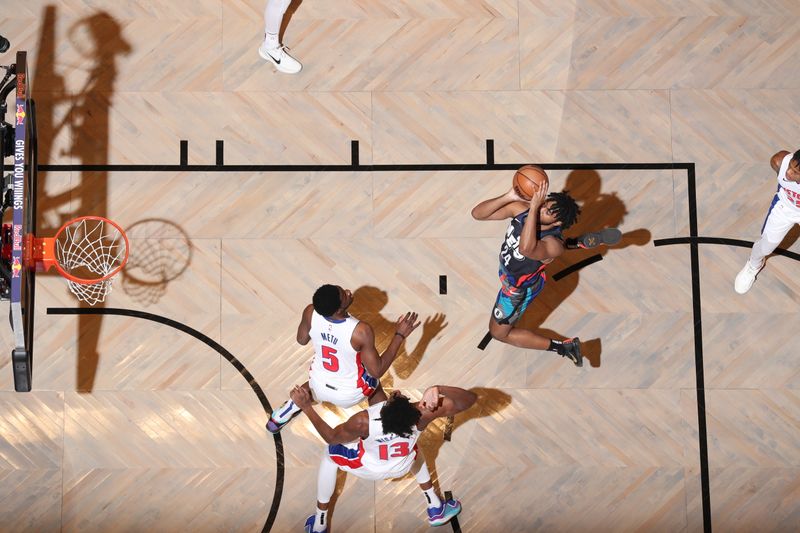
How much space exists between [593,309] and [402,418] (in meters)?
2.27

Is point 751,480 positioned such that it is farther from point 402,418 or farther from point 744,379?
point 402,418

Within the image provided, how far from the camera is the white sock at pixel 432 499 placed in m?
5.68

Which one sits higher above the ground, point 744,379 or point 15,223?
point 15,223

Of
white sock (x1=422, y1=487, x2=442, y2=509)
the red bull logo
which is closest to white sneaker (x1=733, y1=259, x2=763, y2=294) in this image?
white sock (x1=422, y1=487, x2=442, y2=509)

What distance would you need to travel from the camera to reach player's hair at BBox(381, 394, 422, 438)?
15.3 ft

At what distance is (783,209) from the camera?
5.54 meters

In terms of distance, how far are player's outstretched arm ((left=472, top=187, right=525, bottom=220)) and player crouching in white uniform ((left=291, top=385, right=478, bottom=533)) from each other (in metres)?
1.23

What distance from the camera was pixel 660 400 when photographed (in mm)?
6105

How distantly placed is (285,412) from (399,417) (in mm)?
1478

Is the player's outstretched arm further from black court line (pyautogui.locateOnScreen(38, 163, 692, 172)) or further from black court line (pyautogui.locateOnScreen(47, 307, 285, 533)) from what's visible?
black court line (pyautogui.locateOnScreen(47, 307, 285, 533))

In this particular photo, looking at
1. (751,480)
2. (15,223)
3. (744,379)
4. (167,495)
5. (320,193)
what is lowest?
(167,495)

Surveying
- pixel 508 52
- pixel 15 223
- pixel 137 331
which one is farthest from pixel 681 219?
pixel 15 223

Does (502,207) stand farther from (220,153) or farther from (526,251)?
(220,153)

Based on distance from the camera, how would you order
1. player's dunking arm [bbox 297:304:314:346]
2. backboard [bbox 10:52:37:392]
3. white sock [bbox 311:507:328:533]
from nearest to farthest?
backboard [bbox 10:52:37:392] → player's dunking arm [bbox 297:304:314:346] → white sock [bbox 311:507:328:533]
